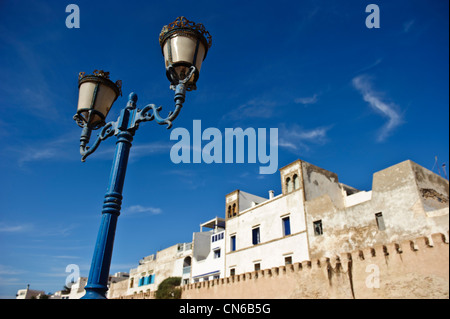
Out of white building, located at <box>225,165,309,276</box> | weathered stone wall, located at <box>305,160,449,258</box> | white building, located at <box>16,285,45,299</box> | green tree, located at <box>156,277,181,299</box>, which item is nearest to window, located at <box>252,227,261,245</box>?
white building, located at <box>225,165,309,276</box>

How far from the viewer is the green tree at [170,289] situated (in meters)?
26.9

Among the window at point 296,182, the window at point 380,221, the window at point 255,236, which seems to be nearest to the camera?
the window at point 380,221

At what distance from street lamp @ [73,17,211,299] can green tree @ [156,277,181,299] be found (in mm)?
25253

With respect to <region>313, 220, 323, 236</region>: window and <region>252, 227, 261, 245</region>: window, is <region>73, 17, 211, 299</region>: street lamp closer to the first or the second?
<region>313, 220, 323, 236</region>: window

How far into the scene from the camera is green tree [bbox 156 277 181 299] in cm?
2691

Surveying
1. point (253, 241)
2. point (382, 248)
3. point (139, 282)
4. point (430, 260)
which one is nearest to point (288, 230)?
point (253, 241)

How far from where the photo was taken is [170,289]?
28.0 metres

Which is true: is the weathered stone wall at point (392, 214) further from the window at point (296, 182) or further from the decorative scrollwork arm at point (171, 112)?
the decorative scrollwork arm at point (171, 112)

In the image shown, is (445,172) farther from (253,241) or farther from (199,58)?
(199,58)

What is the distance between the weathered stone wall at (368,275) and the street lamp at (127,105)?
13.1 metres

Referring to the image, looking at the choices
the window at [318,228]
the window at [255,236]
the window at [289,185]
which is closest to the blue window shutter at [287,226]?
the window at [289,185]

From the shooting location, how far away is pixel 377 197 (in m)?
16.4

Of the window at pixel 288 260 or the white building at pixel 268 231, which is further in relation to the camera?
the white building at pixel 268 231
